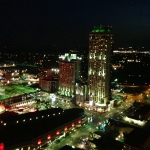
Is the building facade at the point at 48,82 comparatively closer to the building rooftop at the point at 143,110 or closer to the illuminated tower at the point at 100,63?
the illuminated tower at the point at 100,63

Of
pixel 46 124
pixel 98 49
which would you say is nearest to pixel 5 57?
pixel 98 49

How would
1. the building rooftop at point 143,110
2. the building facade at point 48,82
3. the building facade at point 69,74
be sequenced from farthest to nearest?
the building facade at point 48,82 < the building facade at point 69,74 < the building rooftop at point 143,110

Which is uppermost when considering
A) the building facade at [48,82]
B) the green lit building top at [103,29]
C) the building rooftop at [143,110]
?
the green lit building top at [103,29]

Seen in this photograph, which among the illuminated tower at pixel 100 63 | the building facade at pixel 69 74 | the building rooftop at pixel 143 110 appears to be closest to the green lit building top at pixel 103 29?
the illuminated tower at pixel 100 63

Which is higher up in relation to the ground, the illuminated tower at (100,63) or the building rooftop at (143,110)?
the illuminated tower at (100,63)

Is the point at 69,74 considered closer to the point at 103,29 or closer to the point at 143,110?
the point at 103,29

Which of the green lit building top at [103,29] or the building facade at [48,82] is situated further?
the building facade at [48,82]

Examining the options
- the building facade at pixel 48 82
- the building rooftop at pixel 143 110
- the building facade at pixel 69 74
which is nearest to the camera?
the building rooftop at pixel 143 110

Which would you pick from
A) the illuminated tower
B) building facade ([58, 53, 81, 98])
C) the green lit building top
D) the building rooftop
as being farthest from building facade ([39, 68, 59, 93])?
the building rooftop

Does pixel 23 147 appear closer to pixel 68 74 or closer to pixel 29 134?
pixel 29 134

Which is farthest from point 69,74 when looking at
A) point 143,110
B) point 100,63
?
point 143,110
